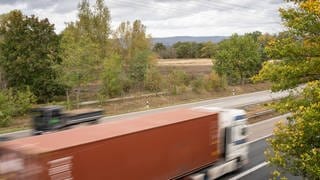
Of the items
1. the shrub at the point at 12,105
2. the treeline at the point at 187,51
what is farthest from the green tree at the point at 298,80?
the treeline at the point at 187,51

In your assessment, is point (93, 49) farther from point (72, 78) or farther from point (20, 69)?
point (20, 69)

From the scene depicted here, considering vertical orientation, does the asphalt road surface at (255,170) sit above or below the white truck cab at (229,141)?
below

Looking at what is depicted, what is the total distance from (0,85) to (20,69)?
2919mm

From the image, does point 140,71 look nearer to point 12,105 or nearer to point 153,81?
point 153,81

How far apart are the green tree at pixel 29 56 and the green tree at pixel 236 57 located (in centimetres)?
1955

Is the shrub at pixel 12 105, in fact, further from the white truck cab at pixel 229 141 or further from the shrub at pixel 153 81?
the white truck cab at pixel 229 141

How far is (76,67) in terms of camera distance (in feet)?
121

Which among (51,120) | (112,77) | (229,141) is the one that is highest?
(51,120)

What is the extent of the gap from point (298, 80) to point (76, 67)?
26.4 m

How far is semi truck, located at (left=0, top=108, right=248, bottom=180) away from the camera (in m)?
9.48

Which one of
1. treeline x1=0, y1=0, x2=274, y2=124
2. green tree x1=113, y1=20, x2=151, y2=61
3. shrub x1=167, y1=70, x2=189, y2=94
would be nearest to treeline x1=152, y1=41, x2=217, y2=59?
green tree x1=113, y1=20, x2=151, y2=61

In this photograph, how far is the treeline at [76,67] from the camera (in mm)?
37094

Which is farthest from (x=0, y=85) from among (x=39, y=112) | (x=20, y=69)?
(x=39, y=112)

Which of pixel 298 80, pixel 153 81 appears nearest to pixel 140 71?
pixel 153 81
